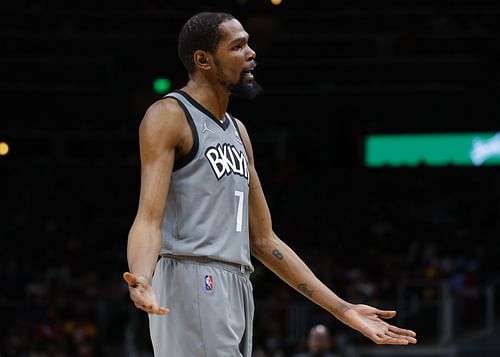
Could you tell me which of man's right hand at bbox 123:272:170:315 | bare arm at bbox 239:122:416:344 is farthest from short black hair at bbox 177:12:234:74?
man's right hand at bbox 123:272:170:315

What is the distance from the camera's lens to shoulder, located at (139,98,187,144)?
14.3 feet

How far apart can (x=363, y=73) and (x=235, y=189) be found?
60.0ft

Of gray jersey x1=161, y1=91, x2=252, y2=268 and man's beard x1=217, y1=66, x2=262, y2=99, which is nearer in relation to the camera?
gray jersey x1=161, y1=91, x2=252, y2=268

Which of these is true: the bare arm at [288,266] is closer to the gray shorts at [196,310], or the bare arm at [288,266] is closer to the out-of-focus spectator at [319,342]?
the gray shorts at [196,310]

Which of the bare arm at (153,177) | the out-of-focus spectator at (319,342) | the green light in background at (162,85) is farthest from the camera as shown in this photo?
the green light in background at (162,85)

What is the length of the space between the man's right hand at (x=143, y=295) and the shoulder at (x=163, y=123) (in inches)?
24.4

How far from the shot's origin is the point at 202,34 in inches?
179

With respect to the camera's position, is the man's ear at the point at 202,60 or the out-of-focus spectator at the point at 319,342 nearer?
the man's ear at the point at 202,60

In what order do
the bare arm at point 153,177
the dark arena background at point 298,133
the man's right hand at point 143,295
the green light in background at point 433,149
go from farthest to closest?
1. the green light in background at point 433,149
2. the dark arena background at point 298,133
3. the bare arm at point 153,177
4. the man's right hand at point 143,295

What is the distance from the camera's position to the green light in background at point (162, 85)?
20.4 m

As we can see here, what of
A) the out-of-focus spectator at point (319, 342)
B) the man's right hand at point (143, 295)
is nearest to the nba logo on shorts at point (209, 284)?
the man's right hand at point (143, 295)

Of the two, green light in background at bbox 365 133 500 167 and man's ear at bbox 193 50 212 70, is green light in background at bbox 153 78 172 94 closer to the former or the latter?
green light in background at bbox 365 133 500 167

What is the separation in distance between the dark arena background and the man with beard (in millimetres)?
12347

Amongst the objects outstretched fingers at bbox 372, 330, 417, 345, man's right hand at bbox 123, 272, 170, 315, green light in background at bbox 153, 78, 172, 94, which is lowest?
outstretched fingers at bbox 372, 330, 417, 345
